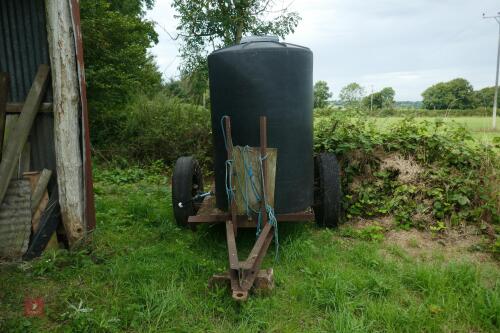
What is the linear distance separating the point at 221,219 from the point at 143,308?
1157 mm

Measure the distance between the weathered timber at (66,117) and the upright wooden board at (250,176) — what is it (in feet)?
4.97

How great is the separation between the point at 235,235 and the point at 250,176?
1.78 ft

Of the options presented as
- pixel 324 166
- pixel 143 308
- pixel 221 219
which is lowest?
pixel 143 308

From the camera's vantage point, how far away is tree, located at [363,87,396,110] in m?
6.66

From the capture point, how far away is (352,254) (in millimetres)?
3773

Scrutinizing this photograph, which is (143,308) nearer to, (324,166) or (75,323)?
(75,323)

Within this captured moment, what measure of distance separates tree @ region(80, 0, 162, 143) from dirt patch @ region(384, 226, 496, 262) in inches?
256

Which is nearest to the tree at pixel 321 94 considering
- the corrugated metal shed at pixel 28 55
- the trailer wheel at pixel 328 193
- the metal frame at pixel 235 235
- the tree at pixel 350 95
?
the tree at pixel 350 95

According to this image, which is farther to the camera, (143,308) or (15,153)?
(15,153)

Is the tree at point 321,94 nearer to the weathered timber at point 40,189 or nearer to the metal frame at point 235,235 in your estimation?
the metal frame at point 235,235

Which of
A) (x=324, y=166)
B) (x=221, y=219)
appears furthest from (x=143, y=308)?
(x=324, y=166)

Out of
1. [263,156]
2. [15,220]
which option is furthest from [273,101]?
[15,220]

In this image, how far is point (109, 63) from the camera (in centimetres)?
880

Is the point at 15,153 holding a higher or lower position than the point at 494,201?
higher
